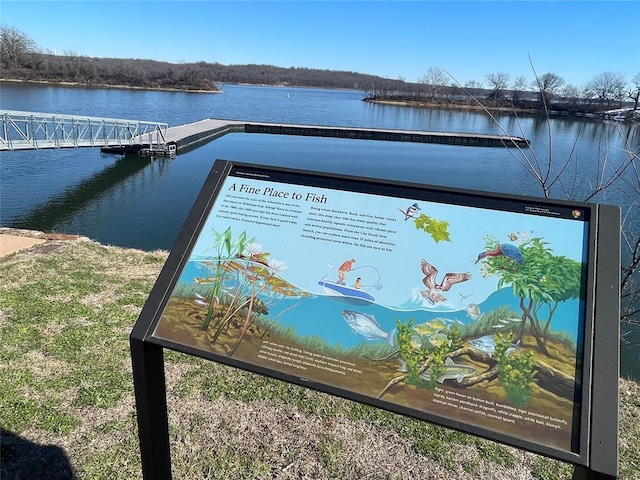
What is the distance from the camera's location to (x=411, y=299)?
Result: 5.17 feet

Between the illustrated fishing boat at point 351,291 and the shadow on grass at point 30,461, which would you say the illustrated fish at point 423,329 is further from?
the shadow on grass at point 30,461

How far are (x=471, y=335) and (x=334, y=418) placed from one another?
1.78m

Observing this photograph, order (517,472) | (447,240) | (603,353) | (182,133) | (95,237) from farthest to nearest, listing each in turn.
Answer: (182,133) < (95,237) < (517,472) < (447,240) < (603,353)

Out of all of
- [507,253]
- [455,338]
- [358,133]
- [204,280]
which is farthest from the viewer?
[358,133]

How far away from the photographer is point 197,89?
6969cm

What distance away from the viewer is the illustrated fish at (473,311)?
150 centimetres

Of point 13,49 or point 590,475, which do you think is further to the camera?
point 13,49

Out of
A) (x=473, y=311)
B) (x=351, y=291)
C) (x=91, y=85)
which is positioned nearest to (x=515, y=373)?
(x=473, y=311)

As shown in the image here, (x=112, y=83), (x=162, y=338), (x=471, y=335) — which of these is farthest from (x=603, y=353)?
(x=112, y=83)

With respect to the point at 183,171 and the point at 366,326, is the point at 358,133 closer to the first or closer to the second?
the point at 183,171

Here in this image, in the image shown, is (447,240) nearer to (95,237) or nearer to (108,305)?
(108,305)

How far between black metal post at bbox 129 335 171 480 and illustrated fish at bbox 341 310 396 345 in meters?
0.76

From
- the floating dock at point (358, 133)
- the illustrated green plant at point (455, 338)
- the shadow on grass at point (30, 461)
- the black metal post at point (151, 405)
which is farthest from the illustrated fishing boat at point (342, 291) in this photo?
the floating dock at point (358, 133)

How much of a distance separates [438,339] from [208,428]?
6.33ft
